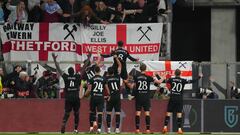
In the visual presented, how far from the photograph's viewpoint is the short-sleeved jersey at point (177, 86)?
30.4m

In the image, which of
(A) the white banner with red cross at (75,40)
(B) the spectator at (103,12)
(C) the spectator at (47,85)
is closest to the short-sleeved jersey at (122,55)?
(A) the white banner with red cross at (75,40)

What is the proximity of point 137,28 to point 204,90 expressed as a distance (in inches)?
157

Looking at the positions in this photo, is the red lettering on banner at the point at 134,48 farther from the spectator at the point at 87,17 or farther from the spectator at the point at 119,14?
the spectator at the point at 119,14

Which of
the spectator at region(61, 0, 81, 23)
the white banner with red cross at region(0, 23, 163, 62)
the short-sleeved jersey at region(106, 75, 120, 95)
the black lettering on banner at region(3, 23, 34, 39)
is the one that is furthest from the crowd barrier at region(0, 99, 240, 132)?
the spectator at region(61, 0, 81, 23)

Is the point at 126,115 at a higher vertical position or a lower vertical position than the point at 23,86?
lower

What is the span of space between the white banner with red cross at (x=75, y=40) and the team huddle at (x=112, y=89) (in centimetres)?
242

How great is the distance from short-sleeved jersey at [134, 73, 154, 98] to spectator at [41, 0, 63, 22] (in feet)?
17.9

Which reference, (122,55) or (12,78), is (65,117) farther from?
(122,55)

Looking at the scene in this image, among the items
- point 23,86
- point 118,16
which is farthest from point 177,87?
point 23,86

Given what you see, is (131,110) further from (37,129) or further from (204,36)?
(204,36)

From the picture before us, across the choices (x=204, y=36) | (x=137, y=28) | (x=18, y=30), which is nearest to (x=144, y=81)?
(x=137, y=28)

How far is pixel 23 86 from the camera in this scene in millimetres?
31391

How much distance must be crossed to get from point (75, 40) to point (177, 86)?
18.3 feet

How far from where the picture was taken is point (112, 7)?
3556 cm
